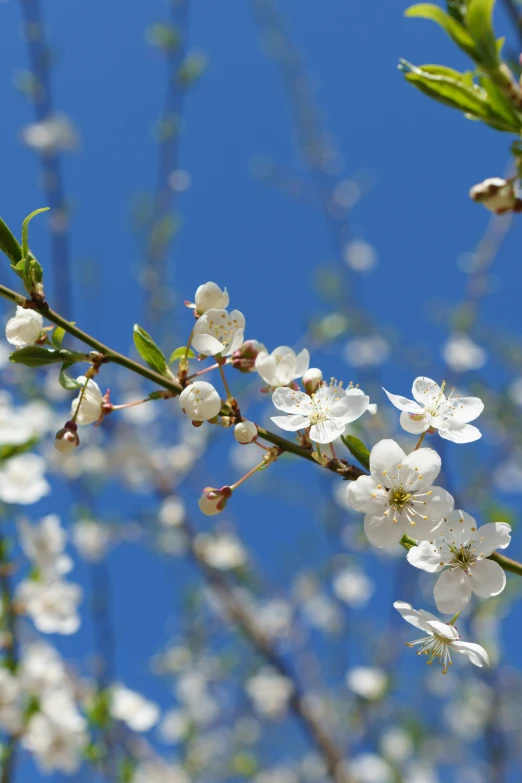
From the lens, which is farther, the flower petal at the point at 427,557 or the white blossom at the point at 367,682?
the white blossom at the point at 367,682

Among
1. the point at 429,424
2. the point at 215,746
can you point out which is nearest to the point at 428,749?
the point at 215,746

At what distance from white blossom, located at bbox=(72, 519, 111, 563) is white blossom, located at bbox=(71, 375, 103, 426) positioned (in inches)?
182

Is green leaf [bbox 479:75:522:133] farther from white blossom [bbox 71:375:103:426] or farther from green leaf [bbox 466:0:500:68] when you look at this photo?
white blossom [bbox 71:375:103:426]

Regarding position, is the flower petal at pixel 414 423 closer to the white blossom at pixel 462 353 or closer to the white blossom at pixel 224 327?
the white blossom at pixel 224 327

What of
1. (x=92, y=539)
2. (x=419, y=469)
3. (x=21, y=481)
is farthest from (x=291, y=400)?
(x=92, y=539)

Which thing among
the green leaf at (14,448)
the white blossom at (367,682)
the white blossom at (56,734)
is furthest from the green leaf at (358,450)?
the white blossom at (367,682)

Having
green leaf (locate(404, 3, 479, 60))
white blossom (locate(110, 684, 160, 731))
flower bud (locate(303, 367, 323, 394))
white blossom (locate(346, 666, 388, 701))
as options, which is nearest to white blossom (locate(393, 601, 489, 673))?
flower bud (locate(303, 367, 323, 394))

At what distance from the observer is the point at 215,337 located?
1.35 meters

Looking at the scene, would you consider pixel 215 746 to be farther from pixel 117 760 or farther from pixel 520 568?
pixel 520 568

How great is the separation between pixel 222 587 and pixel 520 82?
395 centimetres

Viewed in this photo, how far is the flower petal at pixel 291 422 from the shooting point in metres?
1.23

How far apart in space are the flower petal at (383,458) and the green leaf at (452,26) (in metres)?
0.72

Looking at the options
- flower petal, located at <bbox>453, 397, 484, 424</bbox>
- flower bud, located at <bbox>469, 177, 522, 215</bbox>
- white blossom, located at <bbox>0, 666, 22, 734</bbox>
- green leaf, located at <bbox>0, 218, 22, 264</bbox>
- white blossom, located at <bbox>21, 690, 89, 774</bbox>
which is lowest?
white blossom, located at <bbox>21, 690, 89, 774</bbox>

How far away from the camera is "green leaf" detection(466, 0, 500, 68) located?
1.14 m
